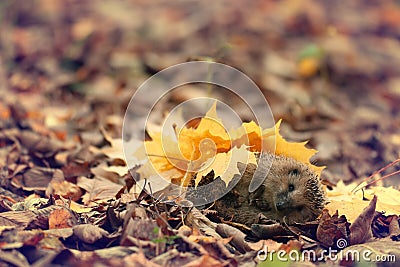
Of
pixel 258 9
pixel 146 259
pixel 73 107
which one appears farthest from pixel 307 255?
pixel 258 9

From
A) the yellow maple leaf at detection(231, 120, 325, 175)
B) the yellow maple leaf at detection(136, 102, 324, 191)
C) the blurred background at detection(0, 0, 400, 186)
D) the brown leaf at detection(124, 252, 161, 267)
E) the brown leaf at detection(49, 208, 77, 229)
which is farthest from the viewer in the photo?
the blurred background at detection(0, 0, 400, 186)

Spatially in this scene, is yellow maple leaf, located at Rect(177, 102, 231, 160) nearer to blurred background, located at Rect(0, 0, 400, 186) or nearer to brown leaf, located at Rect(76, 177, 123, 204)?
brown leaf, located at Rect(76, 177, 123, 204)

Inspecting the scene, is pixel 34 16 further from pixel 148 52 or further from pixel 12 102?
pixel 12 102

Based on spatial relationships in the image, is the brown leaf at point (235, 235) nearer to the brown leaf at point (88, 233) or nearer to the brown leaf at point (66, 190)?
the brown leaf at point (88, 233)

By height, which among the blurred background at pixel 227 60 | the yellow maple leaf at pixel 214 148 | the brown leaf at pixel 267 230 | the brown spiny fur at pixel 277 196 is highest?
the blurred background at pixel 227 60

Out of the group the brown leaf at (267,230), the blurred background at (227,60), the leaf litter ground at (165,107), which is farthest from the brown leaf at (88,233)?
the blurred background at (227,60)

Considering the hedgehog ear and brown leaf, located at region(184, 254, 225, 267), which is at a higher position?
the hedgehog ear


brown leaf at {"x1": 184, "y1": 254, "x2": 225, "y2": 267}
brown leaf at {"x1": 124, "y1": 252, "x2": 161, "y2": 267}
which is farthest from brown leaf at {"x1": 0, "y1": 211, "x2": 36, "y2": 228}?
brown leaf at {"x1": 184, "y1": 254, "x2": 225, "y2": 267}
